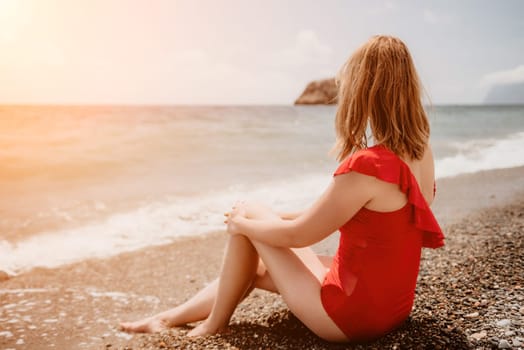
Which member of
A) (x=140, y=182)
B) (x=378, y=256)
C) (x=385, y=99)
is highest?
(x=385, y=99)

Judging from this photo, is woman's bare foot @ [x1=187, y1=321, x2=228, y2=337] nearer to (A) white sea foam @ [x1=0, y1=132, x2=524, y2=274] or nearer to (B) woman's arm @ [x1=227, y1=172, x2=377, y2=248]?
(B) woman's arm @ [x1=227, y1=172, x2=377, y2=248]

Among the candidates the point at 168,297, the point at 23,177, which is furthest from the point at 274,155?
the point at 168,297

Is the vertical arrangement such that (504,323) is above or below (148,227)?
above

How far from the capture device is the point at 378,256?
2352mm

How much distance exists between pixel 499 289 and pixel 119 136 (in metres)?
20.8

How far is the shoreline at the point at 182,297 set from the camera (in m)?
2.96

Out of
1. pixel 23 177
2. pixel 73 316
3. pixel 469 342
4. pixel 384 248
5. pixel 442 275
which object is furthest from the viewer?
pixel 23 177

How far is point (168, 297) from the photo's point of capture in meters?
4.76

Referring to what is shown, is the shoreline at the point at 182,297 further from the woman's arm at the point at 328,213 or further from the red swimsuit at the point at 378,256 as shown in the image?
the woman's arm at the point at 328,213

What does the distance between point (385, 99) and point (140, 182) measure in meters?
9.65

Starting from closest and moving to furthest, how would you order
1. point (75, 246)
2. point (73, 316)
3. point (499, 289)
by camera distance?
point (499, 289), point (73, 316), point (75, 246)

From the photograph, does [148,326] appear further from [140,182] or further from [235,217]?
[140,182]

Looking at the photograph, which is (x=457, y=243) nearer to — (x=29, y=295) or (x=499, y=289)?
(x=499, y=289)

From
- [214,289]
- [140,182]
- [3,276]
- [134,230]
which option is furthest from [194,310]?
[140,182]
